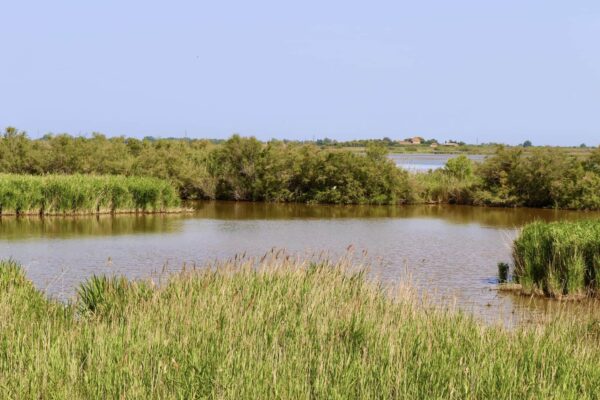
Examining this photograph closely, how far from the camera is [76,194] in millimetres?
38938

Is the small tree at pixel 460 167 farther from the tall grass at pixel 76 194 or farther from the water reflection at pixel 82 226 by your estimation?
the water reflection at pixel 82 226

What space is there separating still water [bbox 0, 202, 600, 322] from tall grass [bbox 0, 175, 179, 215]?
1.34 meters

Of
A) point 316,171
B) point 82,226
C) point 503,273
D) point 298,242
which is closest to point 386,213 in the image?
point 316,171

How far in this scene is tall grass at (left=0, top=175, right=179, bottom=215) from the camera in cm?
3778

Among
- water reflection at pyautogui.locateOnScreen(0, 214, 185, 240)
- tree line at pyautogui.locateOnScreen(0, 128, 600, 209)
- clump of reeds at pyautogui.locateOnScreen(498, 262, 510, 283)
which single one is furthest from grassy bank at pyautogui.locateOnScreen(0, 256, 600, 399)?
tree line at pyautogui.locateOnScreen(0, 128, 600, 209)

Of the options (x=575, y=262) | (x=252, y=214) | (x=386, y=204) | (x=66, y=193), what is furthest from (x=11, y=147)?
(x=575, y=262)

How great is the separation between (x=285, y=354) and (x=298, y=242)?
2123 centimetres

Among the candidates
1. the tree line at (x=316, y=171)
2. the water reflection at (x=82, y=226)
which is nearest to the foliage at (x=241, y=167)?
the tree line at (x=316, y=171)

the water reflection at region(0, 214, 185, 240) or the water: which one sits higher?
the water

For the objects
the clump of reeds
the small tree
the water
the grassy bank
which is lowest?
the clump of reeds

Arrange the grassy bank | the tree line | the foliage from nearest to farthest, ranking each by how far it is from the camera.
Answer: the grassy bank
the tree line
the foliage

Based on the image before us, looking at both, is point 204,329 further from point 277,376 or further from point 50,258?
point 50,258

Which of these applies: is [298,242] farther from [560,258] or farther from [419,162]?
[419,162]

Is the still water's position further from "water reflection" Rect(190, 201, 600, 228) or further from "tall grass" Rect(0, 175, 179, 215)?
"tall grass" Rect(0, 175, 179, 215)
